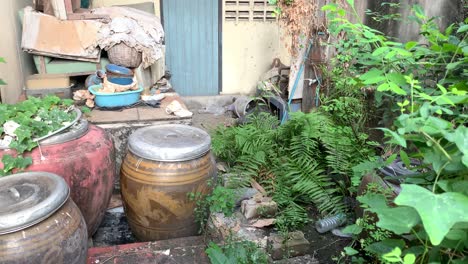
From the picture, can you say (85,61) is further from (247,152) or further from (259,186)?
(259,186)

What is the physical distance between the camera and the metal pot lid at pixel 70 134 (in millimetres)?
2854

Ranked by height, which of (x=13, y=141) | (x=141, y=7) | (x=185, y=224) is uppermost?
(x=141, y=7)

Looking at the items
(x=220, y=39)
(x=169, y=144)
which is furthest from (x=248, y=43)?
(x=169, y=144)

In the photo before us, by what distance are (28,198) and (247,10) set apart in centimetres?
569

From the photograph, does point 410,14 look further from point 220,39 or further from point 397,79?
point 220,39

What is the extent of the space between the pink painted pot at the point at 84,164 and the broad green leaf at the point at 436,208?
2560 mm

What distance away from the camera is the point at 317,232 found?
2975mm

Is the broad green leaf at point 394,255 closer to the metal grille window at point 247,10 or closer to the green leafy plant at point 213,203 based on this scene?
the green leafy plant at point 213,203

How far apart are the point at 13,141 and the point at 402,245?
2656mm

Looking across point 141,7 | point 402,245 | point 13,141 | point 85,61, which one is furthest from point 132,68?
point 402,245

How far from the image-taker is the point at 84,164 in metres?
2.93

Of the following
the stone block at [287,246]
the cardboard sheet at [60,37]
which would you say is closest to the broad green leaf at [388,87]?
the stone block at [287,246]

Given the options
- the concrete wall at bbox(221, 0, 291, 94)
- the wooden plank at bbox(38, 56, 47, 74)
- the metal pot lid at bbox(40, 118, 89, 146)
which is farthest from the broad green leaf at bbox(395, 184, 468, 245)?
the concrete wall at bbox(221, 0, 291, 94)

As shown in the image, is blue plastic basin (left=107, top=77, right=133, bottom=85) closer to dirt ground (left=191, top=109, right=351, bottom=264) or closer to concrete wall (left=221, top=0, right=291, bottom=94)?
dirt ground (left=191, top=109, right=351, bottom=264)
